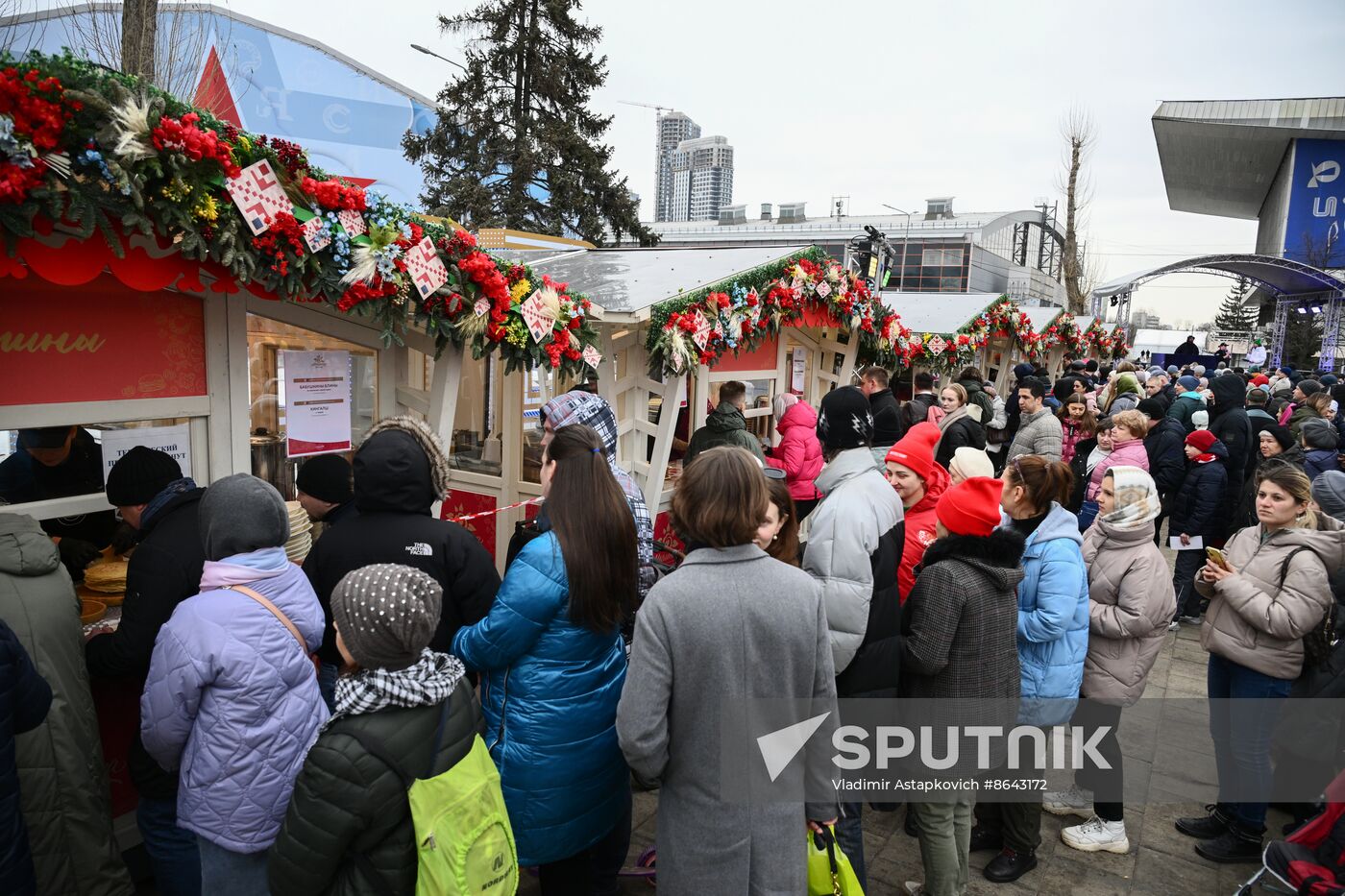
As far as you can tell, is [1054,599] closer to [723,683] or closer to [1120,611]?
[1120,611]

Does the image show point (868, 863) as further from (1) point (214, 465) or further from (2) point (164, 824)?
(1) point (214, 465)

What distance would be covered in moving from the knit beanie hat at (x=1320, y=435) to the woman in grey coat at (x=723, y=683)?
5.42 metres

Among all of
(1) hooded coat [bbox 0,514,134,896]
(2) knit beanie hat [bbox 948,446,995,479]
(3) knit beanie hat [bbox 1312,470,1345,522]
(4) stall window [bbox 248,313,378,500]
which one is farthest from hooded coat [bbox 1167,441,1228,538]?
(1) hooded coat [bbox 0,514,134,896]

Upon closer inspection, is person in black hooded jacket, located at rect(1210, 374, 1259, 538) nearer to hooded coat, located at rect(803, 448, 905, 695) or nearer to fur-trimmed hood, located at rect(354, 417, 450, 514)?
hooded coat, located at rect(803, 448, 905, 695)

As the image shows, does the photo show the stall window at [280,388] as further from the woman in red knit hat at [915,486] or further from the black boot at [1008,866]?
the black boot at [1008,866]

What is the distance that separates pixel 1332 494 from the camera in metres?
3.96

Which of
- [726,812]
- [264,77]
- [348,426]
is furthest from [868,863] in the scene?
[264,77]

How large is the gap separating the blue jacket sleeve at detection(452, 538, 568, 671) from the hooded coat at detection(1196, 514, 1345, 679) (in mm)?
2783

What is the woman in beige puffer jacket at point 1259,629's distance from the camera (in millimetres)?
3039

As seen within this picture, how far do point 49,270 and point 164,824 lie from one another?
1796 millimetres

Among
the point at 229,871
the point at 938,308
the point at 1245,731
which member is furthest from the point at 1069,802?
the point at 938,308

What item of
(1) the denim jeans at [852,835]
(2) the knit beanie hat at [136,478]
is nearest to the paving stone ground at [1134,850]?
(1) the denim jeans at [852,835]

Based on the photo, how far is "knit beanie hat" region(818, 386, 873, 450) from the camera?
305 centimetres

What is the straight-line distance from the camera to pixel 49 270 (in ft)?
8.05
